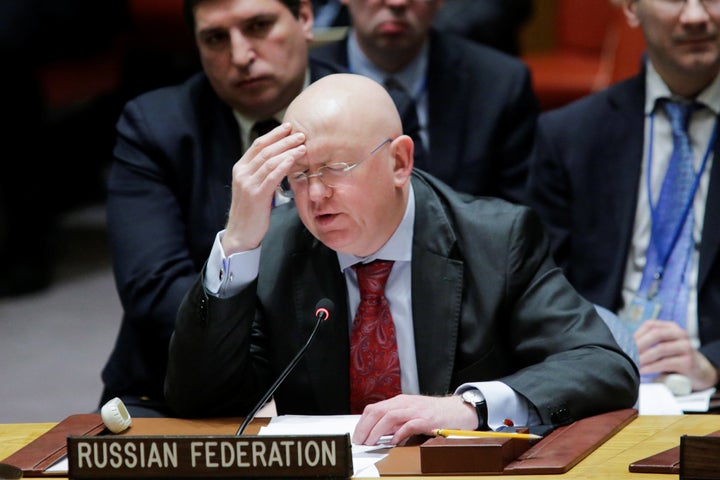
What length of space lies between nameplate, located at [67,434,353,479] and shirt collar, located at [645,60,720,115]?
186cm

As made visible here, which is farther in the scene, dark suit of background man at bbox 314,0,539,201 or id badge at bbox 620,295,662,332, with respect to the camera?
dark suit of background man at bbox 314,0,539,201

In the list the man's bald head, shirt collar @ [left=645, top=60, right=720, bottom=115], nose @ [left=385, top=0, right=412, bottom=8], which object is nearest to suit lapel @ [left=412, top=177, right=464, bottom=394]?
the man's bald head

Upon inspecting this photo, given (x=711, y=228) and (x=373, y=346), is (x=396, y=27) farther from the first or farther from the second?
(x=373, y=346)

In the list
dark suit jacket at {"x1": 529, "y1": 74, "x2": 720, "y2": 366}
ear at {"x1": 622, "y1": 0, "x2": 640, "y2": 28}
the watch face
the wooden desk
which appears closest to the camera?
the wooden desk

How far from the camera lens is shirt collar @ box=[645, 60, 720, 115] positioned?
3.62m

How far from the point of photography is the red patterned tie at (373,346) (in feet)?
9.11

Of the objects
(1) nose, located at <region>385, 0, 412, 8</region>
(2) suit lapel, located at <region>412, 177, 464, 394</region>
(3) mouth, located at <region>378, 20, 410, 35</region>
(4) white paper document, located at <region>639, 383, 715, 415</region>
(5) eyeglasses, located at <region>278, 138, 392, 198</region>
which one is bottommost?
(4) white paper document, located at <region>639, 383, 715, 415</region>

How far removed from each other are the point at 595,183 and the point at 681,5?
0.51m

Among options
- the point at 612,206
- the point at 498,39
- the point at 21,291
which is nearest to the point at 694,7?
the point at 612,206

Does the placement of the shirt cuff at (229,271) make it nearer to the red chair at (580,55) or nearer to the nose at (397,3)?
the nose at (397,3)

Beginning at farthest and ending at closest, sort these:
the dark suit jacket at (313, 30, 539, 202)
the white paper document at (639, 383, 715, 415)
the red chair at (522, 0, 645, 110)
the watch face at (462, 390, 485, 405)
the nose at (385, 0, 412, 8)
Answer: the red chair at (522, 0, 645, 110) → the nose at (385, 0, 412, 8) → the dark suit jacket at (313, 30, 539, 202) → the white paper document at (639, 383, 715, 415) → the watch face at (462, 390, 485, 405)

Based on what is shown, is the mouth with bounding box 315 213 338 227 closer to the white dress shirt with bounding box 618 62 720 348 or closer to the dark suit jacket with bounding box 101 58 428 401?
the dark suit jacket with bounding box 101 58 428 401

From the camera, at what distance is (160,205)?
339 cm

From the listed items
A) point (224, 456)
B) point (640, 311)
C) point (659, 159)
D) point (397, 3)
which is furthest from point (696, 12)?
point (224, 456)
